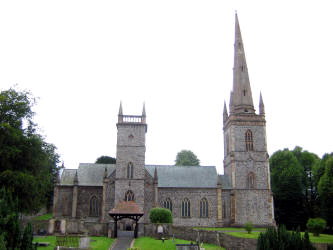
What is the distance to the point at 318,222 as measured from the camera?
1390 inches

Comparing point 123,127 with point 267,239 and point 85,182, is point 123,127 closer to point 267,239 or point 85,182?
point 85,182

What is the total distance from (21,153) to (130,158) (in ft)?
59.8

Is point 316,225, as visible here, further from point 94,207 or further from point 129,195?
point 94,207

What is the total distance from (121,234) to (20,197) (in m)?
12.6

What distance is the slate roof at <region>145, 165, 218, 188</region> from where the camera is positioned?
5103 cm

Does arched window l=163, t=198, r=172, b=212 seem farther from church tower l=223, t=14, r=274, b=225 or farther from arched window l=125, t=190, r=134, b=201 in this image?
church tower l=223, t=14, r=274, b=225

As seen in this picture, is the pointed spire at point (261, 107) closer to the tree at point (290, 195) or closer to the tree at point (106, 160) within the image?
the tree at point (290, 195)

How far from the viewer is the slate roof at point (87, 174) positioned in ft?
161

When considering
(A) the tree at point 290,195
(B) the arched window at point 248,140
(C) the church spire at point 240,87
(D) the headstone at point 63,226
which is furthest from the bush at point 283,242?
(A) the tree at point 290,195

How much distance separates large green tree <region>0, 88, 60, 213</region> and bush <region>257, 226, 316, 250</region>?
61.0 ft

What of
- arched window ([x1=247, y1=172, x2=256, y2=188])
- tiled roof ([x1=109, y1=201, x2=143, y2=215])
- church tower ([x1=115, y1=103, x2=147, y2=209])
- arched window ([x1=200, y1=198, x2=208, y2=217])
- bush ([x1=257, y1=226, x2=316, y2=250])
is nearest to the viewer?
bush ([x1=257, y1=226, x2=316, y2=250])

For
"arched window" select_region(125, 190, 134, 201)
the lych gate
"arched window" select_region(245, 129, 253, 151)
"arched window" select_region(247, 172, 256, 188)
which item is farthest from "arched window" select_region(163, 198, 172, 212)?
"arched window" select_region(245, 129, 253, 151)

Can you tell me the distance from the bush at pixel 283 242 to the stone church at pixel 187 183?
2386 centimetres

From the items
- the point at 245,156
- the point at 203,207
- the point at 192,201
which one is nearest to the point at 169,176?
the point at 192,201
